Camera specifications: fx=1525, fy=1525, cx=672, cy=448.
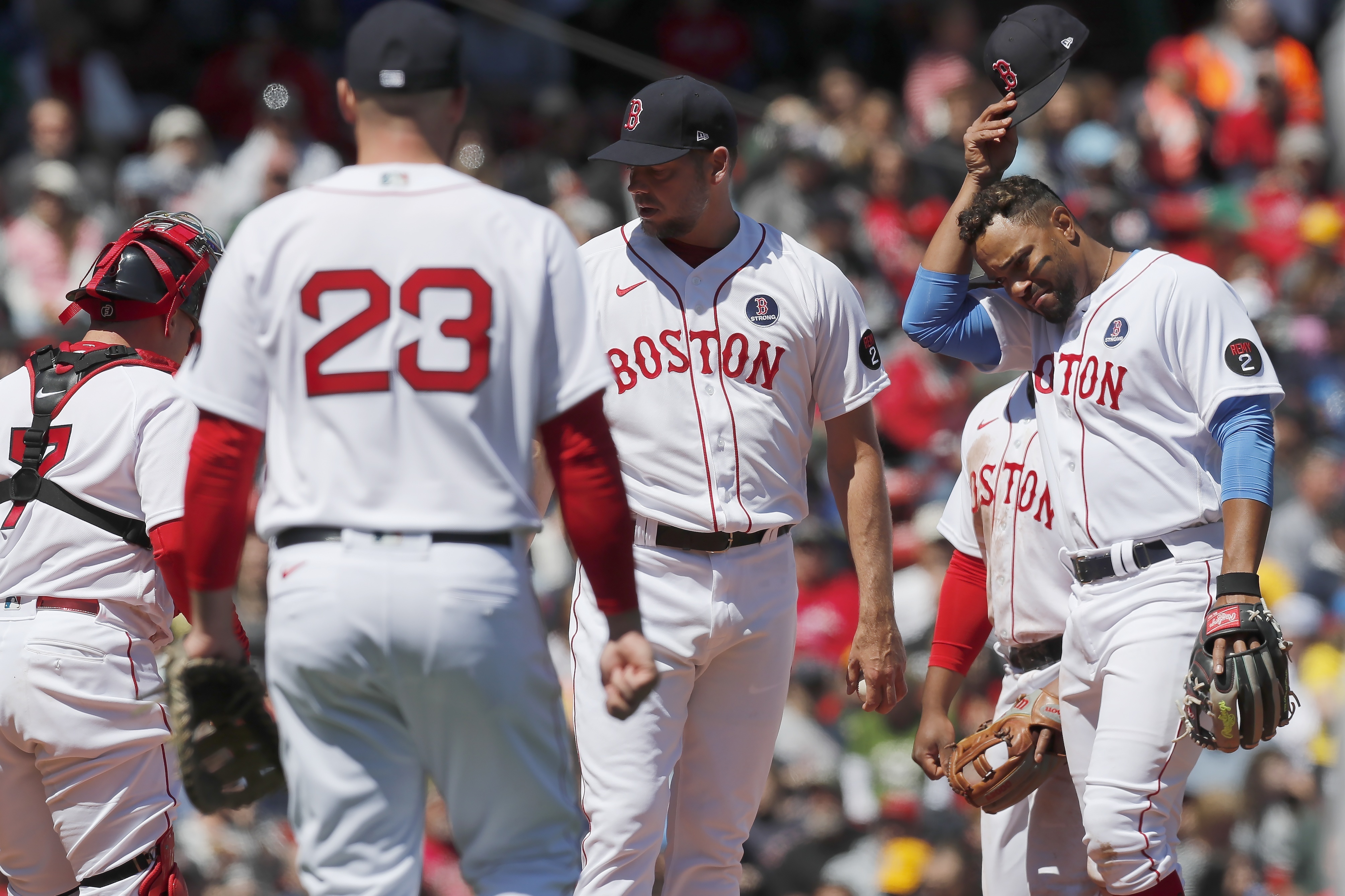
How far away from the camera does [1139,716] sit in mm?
4383

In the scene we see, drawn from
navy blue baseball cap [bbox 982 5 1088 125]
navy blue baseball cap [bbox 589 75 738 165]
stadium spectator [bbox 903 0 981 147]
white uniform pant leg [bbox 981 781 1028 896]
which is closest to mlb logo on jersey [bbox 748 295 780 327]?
navy blue baseball cap [bbox 589 75 738 165]

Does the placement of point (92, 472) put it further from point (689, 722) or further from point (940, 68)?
point (940, 68)

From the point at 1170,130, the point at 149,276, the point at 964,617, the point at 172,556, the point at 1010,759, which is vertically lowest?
the point at 1010,759

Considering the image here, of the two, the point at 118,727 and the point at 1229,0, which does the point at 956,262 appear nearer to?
the point at 118,727

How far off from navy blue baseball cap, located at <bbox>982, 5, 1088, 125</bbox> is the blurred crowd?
3.61 meters

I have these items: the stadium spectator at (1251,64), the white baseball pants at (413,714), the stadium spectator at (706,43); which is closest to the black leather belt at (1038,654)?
the white baseball pants at (413,714)

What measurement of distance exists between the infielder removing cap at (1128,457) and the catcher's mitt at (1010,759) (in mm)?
146

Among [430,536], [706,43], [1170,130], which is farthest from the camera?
[706,43]

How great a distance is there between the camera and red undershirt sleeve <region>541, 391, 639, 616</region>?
128 inches

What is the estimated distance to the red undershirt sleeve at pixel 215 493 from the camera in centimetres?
325

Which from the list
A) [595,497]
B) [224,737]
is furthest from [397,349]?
[224,737]

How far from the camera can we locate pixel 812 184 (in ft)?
39.5

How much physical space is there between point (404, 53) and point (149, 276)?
69.9 inches

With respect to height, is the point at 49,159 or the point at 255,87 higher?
the point at 255,87
